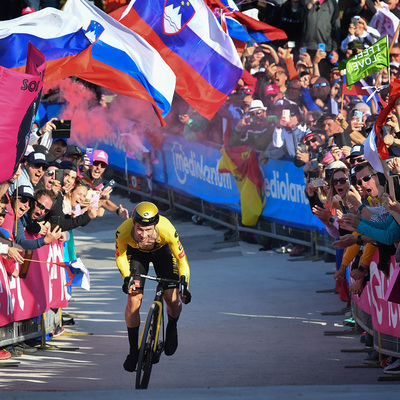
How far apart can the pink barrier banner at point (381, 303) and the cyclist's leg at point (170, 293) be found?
1900 mm

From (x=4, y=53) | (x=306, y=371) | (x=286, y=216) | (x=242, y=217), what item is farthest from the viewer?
(x=242, y=217)

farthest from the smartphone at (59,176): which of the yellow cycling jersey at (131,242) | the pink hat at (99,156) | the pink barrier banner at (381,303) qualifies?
the pink barrier banner at (381,303)

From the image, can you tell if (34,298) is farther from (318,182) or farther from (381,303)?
(318,182)

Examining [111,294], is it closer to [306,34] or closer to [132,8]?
[132,8]

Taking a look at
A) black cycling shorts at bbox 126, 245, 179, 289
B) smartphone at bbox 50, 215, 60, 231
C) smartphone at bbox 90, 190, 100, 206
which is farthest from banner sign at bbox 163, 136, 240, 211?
black cycling shorts at bbox 126, 245, 179, 289

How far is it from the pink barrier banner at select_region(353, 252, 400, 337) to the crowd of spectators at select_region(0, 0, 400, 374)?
0.45 feet

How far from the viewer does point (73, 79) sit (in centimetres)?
1906

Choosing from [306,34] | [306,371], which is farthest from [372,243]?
[306,34]

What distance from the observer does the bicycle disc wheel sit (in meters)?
7.92

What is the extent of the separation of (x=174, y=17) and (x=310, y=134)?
110 inches

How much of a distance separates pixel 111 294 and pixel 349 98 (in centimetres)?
587

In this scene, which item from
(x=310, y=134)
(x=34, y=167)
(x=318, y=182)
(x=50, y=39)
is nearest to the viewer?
(x=34, y=167)

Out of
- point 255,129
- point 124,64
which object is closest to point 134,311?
point 124,64

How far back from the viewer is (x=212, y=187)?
1862cm
